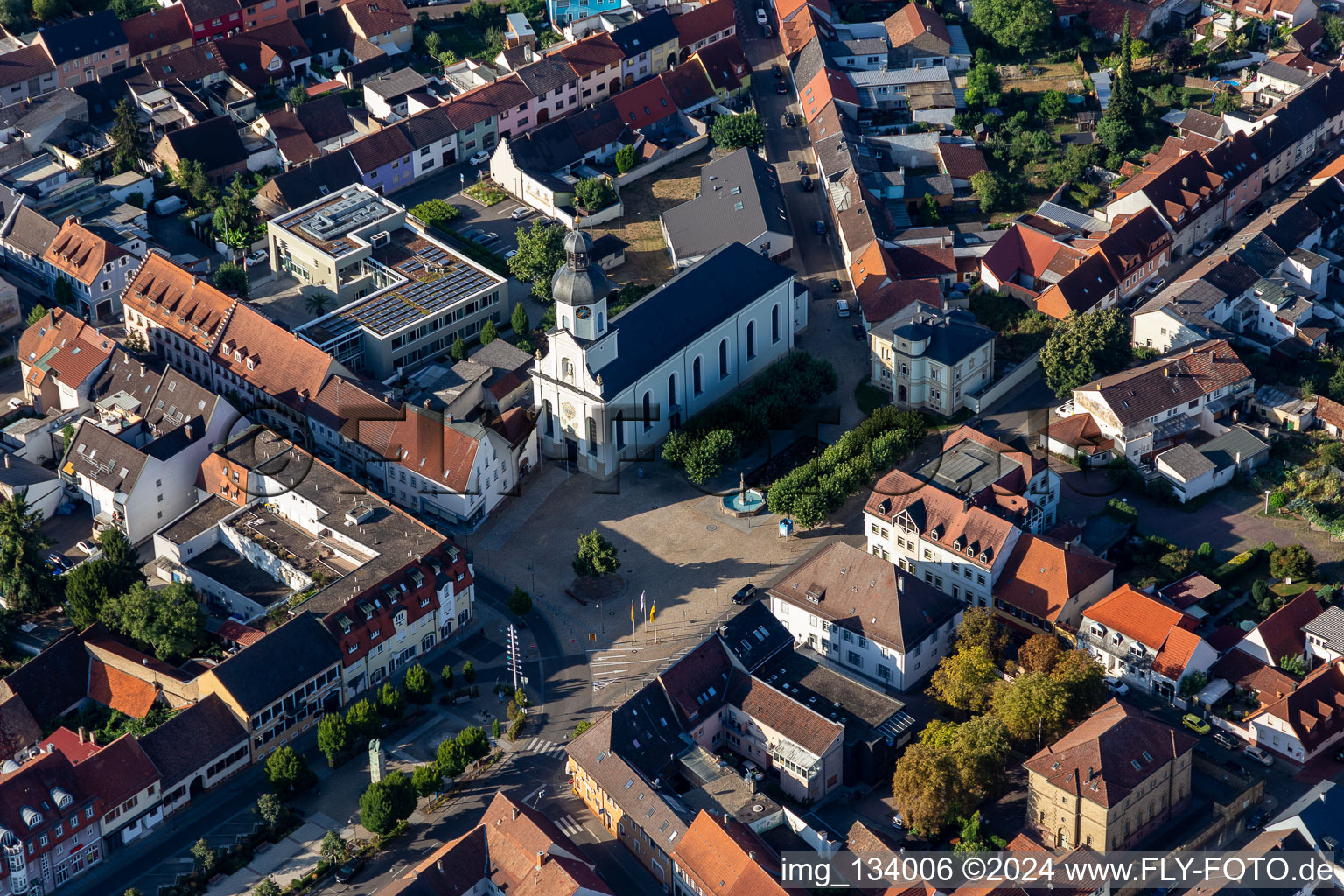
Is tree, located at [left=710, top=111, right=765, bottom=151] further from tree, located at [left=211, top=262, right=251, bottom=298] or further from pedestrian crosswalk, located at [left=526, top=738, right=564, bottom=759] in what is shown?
pedestrian crosswalk, located at [left=526, top=738, right=564, bottom=759]

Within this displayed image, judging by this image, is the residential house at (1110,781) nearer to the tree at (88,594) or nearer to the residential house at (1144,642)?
the residential house at (1144,642)

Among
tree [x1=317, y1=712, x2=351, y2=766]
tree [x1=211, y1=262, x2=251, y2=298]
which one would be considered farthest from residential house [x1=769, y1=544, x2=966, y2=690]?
tree [x1=211, y1=262, x2=251, y2=298]

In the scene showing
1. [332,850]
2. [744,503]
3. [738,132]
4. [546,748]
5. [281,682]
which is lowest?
[546,748]

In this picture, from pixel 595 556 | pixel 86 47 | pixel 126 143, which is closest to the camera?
pixel 595 556

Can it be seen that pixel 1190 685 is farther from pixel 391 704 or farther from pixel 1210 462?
pixel 391 704

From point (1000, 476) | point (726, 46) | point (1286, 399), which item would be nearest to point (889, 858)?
point (1000, 476)

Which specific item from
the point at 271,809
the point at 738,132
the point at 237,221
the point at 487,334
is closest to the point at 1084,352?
the point at 487,334

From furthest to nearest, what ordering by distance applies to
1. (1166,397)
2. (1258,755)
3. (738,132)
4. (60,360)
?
(738,132)
(60,360)
(1166,397)
(1258,755)

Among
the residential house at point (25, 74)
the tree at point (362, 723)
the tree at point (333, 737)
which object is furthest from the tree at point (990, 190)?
the residential house at point (25, 74)

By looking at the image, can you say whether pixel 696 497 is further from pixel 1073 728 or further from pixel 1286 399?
pixel 1286 399
